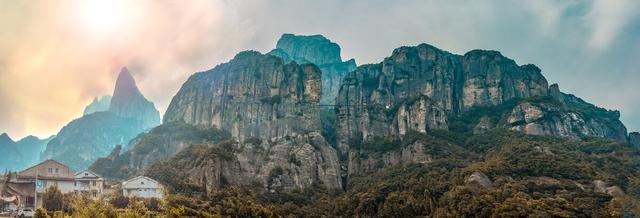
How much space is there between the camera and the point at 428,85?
168m

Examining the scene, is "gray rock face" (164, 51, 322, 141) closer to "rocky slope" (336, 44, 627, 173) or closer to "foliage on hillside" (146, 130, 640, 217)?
"rocky slope" (336, 44, 627, 173)

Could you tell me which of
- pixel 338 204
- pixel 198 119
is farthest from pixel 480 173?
pixel 198 119

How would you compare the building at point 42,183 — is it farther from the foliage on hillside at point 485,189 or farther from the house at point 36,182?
the foliage on hillside at point 485,189

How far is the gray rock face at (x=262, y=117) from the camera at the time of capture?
12344 cm

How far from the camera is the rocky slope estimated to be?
14349 cm

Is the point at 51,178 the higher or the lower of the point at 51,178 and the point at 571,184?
the higher

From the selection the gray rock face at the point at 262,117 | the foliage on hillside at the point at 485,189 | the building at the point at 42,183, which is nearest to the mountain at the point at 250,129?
the gray rock face at the point at 262,117

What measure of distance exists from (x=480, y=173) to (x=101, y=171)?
93.6 m

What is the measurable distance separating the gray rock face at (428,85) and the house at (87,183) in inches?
2884

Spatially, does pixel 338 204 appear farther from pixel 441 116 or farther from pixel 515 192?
pixel 441 116

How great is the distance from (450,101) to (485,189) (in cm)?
7722

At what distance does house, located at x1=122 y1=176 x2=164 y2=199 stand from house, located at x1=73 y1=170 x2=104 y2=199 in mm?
4373

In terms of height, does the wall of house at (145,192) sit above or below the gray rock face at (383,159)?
below

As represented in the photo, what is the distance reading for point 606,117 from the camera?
559 ft
